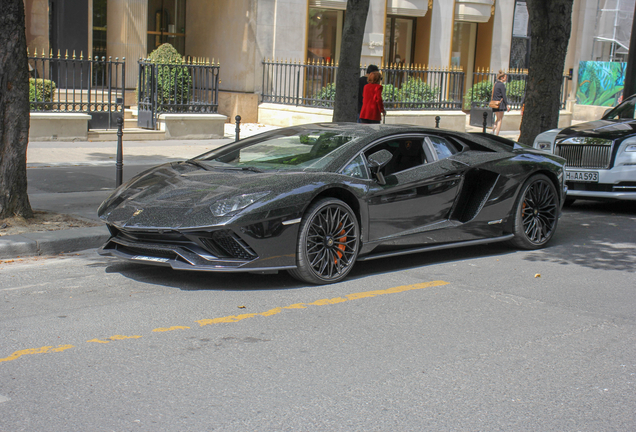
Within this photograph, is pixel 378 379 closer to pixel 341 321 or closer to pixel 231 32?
pixel 341 321

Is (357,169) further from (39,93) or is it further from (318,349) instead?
(39,93)

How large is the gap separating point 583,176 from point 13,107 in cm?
732

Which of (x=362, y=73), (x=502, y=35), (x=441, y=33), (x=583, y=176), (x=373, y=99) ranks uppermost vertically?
(x=502, y=35)

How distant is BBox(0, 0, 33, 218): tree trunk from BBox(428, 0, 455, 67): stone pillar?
64.7 feet

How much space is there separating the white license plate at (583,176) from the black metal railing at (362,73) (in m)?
10.9

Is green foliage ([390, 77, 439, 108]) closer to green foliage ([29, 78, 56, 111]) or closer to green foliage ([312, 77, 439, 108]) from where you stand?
green foliage ([312, 77, 439, 108])

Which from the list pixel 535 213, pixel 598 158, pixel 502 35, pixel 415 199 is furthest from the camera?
pixel 502 35

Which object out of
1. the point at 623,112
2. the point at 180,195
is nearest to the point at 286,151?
the point at 180,195

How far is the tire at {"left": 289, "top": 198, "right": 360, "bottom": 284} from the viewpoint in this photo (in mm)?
5930

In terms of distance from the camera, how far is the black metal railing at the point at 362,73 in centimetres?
2117

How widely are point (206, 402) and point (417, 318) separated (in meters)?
2.06

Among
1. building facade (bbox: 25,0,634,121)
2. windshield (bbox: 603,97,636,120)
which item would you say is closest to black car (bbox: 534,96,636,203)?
windshield (bbox: 603,97,636,120)

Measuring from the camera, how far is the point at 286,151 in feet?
22.0

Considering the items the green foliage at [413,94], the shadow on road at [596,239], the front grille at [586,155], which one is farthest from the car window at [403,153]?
the green foliage at [413,94]
